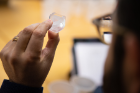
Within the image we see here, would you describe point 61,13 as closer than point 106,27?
No

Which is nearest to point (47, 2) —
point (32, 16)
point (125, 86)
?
point (32, 16)

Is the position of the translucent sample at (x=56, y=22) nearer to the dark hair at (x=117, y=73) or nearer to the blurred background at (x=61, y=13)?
the dark hair at (x=117, y=73)

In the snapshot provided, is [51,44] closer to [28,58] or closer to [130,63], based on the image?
[28,58]

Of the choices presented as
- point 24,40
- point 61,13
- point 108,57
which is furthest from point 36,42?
point 61,13

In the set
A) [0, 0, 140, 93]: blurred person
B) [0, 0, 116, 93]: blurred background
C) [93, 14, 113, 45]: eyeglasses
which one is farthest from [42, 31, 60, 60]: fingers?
[0, 0, 116, 93]: blurred background

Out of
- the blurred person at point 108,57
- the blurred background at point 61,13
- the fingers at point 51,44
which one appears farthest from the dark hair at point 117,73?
the blurred background at point 61,13

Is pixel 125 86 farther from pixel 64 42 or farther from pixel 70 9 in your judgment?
pixel 70 9
